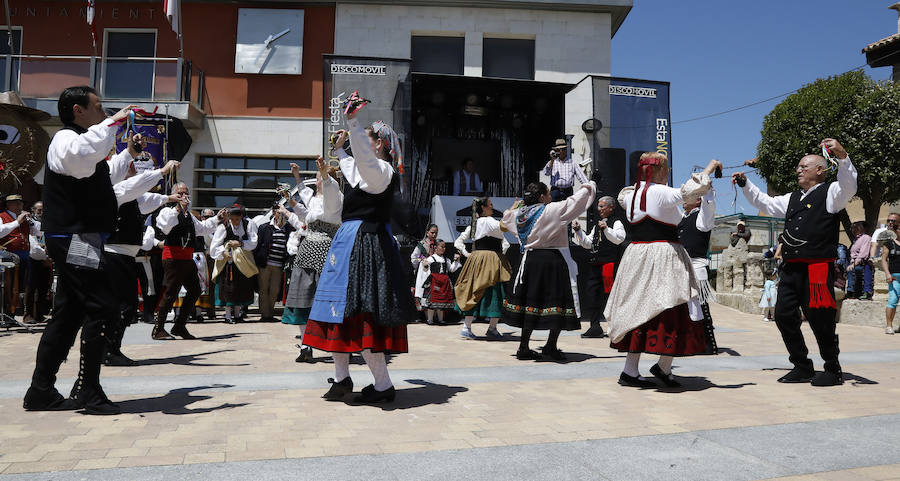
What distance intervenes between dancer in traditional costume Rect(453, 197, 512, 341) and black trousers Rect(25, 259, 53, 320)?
6306 mm

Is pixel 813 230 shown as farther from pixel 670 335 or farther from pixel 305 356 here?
pixel 305 356

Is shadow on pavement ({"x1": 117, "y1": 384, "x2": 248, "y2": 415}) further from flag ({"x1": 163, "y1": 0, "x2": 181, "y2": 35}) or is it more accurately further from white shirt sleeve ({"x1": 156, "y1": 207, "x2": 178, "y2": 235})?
flag ({"x1": 163, "y1": 0, "x2": 181, "y2": 35})

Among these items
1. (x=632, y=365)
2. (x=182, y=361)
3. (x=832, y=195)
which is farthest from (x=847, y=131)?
(x=182, y=361)

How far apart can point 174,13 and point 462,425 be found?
1529 centimetres

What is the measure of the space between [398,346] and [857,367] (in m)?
4.69

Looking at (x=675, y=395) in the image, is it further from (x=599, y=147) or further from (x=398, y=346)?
(x=599, y=147)

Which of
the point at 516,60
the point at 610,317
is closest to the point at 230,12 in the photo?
the point at 516,60

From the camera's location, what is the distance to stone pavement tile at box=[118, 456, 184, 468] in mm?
2900

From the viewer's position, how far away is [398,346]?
4410 mm

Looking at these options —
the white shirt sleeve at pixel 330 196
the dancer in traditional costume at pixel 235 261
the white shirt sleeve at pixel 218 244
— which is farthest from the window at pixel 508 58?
the white shirt sleeve at pixel 330 196

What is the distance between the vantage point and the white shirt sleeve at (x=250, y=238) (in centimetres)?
1073

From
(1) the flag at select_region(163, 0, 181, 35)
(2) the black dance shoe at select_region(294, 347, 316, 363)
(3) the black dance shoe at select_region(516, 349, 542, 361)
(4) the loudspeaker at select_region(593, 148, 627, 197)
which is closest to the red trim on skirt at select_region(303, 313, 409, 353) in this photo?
(2) the black dance shoe at select_region(294, 347, 316, 363)

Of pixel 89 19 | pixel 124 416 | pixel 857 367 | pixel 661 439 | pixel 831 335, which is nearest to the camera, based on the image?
pixel 661 439

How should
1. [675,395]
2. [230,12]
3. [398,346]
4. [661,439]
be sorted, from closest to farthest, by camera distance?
[661,439]
[398,346]
[675,395]
[230,12]
